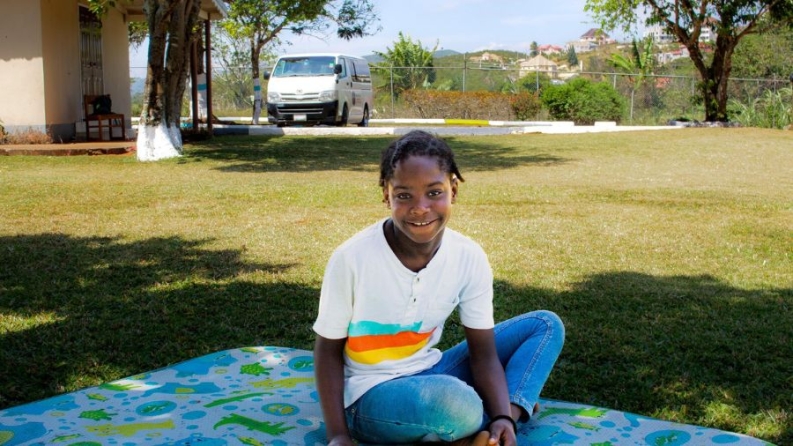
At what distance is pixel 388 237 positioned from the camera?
2928mm

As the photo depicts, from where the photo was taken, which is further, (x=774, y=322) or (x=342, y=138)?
(x=342, y=138)

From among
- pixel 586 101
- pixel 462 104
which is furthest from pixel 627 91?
pixel 462 104

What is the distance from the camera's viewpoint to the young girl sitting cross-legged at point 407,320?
2814 millimetres

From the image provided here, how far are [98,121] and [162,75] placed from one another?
11.2 feet

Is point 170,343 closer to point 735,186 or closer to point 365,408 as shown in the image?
point 365,408

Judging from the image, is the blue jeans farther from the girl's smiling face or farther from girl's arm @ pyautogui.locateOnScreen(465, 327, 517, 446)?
the girl's smiling face

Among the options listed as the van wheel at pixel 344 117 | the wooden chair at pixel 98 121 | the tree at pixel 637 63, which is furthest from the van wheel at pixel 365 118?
the tree at pixel 637 63

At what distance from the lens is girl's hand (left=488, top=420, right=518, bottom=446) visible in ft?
9.32

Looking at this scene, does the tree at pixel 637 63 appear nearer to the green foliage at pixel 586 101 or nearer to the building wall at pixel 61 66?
the green foliage at pixel 586 101

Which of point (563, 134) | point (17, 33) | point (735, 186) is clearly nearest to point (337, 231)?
point (735, 186)

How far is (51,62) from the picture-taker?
52.4ft

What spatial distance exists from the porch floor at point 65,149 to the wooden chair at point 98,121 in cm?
109

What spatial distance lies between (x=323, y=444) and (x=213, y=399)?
2.27 feet

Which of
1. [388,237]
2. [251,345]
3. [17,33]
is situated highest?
[17,33]
